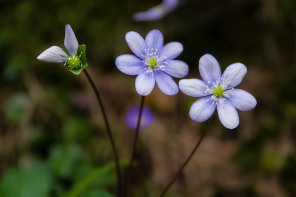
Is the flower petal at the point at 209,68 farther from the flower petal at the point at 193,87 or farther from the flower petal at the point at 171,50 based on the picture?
the flower petal at the point at 171,50

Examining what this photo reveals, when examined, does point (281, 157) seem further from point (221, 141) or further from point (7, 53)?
point (7, 53)

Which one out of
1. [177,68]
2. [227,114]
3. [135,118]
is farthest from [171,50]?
[135,118]

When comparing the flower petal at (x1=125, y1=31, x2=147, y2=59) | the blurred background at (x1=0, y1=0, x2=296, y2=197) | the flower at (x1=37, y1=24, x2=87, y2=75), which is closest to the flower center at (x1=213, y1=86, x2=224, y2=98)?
the flower petal at (x1=125, y1=31, x2=147, y2=59)

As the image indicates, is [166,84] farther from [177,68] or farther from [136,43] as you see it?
[136,43]

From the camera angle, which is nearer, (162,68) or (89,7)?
(162,68)

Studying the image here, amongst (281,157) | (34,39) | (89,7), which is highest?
(89,7)

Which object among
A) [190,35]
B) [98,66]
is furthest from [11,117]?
[190,35]

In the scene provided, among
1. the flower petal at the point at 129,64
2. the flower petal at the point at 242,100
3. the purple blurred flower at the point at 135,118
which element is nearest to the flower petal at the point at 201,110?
the flower petal at the point at 242,100
